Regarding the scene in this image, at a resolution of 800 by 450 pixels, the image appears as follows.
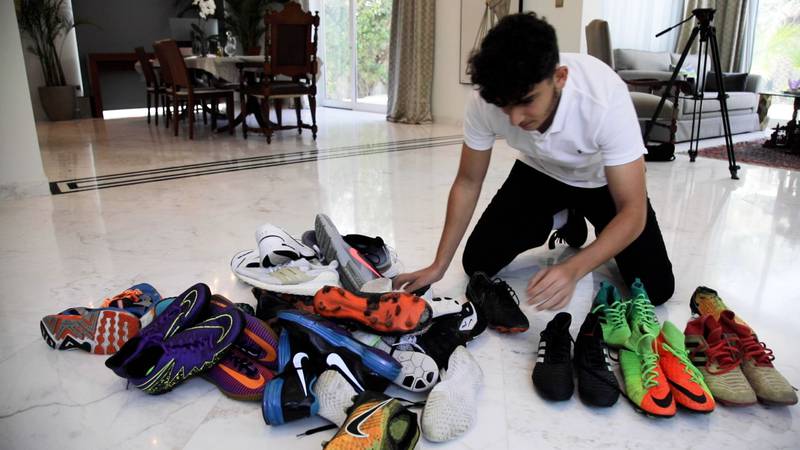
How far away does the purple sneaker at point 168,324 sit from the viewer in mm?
1180

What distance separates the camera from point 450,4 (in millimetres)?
6055

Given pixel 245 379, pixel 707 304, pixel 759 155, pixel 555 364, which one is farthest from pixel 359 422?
pixel 759 155

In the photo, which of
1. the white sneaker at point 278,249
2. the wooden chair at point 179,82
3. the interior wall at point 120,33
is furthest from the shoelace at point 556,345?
the interior wall at point 120,33

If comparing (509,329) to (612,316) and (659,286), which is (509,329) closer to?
(612,316)

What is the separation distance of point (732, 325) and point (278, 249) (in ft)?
3.92

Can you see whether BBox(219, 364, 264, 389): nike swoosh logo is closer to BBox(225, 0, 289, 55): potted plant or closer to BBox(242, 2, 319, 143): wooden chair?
BBox(242, 2, 319, 143): wooden chair

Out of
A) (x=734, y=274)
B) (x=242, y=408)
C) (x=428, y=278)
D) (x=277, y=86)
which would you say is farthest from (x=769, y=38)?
(x=242, y=408)

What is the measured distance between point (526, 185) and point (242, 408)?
1.08 m

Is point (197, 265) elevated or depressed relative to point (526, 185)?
depressed

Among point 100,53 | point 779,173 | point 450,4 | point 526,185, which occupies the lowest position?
point 779,173

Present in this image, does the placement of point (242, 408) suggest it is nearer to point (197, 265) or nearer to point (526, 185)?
point (197, 265)

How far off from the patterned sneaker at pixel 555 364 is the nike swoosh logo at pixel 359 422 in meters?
0.38

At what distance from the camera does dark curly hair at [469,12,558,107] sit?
3.40 ft

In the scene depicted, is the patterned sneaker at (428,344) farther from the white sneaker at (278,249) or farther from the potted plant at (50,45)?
the potted plant at (50,45)
